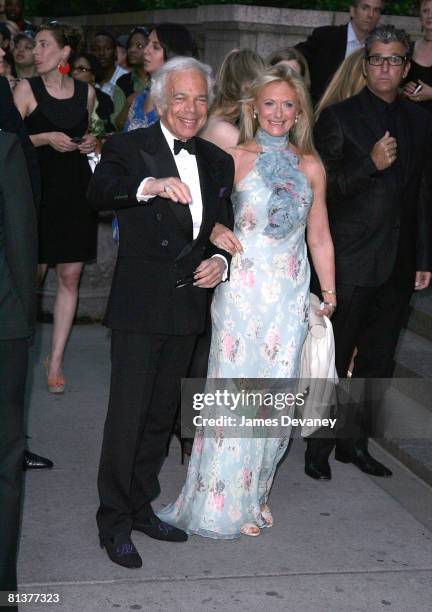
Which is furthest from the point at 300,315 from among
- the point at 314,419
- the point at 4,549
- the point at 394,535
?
the point at 4,549

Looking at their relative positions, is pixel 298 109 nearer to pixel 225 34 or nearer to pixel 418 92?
pixel 418 92

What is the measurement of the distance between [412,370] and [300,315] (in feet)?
6.43

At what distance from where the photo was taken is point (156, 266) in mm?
4594

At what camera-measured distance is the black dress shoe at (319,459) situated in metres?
5.91

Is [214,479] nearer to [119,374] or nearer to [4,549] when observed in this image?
[119,374]

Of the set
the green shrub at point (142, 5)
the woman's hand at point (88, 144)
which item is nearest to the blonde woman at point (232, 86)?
the woman's hand at point (88, 144)

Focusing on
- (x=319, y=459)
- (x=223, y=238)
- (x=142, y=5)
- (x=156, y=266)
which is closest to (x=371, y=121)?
(x=223, y=238)

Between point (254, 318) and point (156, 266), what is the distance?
0.66 m

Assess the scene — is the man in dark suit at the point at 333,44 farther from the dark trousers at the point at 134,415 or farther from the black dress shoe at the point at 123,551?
the black dress shoe at the point at 123,551

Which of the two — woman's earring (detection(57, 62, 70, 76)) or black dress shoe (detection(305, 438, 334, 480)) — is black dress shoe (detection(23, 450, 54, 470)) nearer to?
black dress shoe (detection(305, 438, 334, 480))

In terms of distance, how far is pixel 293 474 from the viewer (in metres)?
5.98

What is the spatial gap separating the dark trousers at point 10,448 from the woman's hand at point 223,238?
3.79 ft

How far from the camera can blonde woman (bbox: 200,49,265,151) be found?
18.2ft

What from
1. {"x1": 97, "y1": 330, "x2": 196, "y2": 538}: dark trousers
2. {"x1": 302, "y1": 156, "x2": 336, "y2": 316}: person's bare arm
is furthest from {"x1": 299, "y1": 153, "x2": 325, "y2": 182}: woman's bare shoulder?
{"x1": 97, "y1": 330, "x2": 196, "y2": 538}: dark trousers
